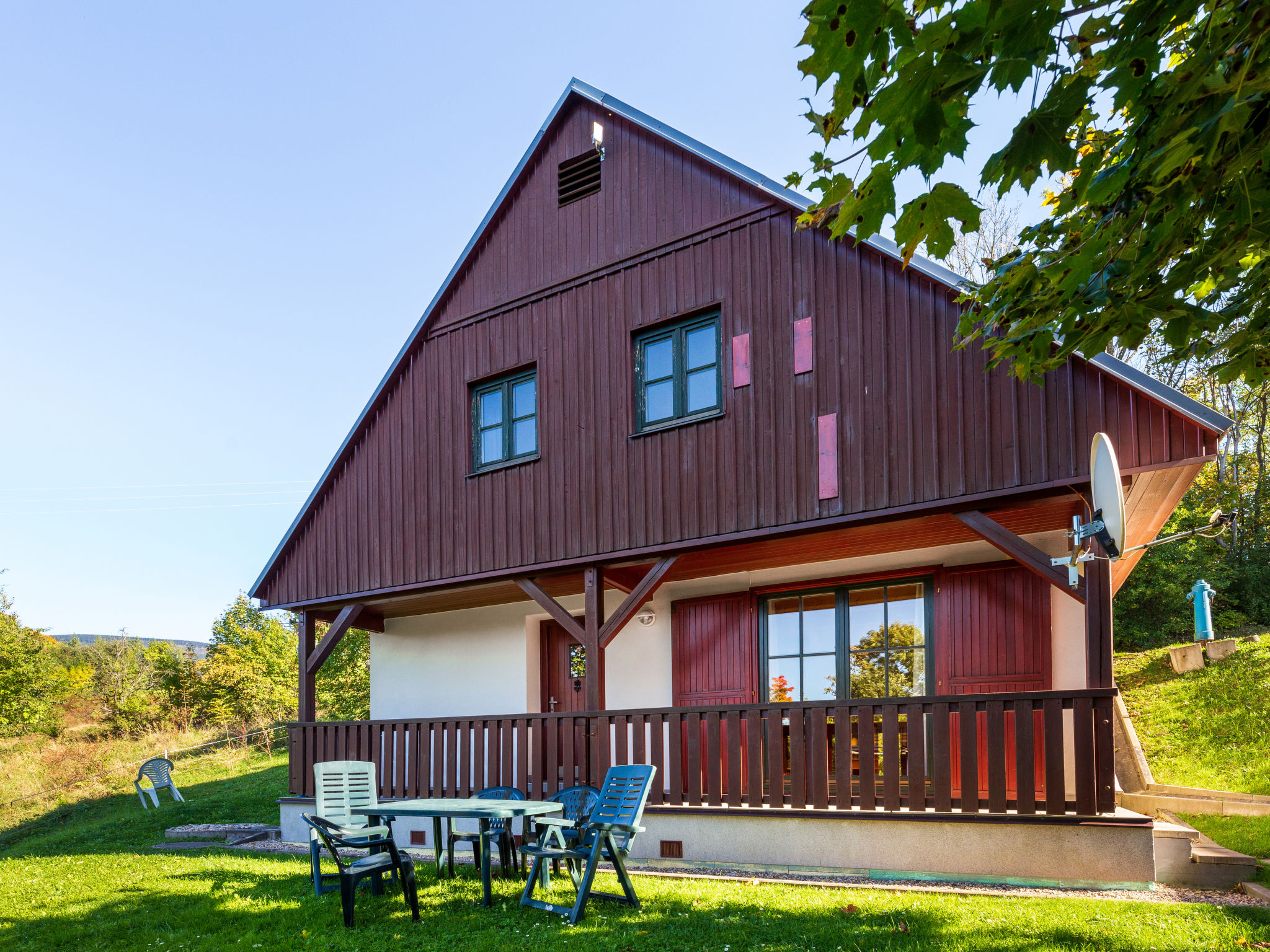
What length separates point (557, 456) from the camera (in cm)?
983

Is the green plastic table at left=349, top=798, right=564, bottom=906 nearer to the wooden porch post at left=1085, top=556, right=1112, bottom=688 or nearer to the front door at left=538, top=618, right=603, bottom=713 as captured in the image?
the wooden porch post at left=1085, top=556, right=1112, bottom=688

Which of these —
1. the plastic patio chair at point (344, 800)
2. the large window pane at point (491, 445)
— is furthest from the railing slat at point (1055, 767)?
the large window pane at point (491, 445)

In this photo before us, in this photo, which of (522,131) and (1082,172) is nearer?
(1082,172)

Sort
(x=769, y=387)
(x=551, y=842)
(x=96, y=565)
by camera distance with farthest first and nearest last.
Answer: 1. (x=96, y=565)
2. (x=769, y=387)
3. (x=551, y=842)

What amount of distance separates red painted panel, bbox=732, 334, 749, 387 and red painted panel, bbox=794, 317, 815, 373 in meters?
0.49

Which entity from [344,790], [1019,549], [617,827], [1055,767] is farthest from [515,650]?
[1055,767]

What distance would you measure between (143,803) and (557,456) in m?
10.4

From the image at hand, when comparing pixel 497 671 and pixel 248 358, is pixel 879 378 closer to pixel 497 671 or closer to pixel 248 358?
pixel 497 671

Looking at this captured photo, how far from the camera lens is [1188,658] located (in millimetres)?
13281

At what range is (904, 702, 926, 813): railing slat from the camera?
7012mm

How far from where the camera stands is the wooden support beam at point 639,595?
8711 millimetres

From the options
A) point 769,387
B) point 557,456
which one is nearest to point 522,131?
point 557,456

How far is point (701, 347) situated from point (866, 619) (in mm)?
3221

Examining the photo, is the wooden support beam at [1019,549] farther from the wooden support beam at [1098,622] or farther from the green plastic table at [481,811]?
the green plastic table at [481,811]
